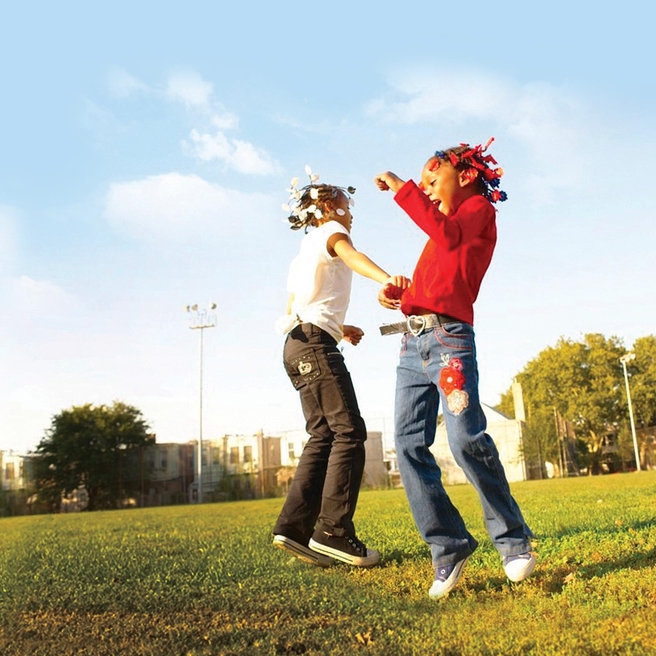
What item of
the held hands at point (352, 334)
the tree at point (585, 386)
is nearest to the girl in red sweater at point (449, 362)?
the held hands at point (352, 334)

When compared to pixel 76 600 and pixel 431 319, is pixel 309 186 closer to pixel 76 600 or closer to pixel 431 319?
pixel 431 319

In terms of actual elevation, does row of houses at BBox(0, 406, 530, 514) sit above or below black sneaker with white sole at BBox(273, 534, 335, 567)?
above

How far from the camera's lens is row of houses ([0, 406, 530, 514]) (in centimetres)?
3212

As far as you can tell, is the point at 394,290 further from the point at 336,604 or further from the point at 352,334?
the point at 336,604

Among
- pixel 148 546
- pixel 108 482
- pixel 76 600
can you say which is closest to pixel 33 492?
pixel 108 482

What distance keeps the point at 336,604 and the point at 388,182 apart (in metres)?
1.77

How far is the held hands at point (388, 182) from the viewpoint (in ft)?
10.8

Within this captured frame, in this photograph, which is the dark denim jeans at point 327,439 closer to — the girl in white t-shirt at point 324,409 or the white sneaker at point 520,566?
the girl in white t-shirt at point 324,409

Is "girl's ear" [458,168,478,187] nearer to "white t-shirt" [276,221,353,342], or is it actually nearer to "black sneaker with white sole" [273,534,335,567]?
"white t-shirt" [276,221,353,342]

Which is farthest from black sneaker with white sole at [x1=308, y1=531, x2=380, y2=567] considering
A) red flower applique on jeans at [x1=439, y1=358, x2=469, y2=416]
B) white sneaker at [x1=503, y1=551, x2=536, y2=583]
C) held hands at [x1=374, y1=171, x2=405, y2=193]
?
held hands at [x1=374, y1=171, x2=405, y2=193]

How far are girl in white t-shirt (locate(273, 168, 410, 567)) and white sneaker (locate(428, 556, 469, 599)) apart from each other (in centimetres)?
86

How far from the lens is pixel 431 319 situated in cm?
325

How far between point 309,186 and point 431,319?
168 cm

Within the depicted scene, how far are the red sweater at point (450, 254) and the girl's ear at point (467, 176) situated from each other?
0.11 metres
